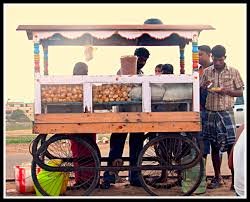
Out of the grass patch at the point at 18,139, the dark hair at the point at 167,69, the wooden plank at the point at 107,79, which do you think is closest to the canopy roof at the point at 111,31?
the wooden plank at the point at 107,79

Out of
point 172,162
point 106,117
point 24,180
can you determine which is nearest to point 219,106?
point 172,162

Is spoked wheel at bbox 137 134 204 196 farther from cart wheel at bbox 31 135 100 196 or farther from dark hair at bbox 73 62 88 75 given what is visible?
dark hair at bbox 73 62 88 75

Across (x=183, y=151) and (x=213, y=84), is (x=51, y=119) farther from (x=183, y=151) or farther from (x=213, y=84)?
(x=213, y=84)

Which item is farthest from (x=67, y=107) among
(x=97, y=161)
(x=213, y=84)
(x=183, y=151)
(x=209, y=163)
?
(x=209, y=163)

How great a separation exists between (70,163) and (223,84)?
7.04 ft

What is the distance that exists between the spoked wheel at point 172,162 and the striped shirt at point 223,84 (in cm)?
74

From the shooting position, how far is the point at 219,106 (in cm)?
639

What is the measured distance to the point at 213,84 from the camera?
6395mm

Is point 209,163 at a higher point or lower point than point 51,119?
lower

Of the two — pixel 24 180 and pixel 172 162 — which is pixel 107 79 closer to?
pixel 172 162

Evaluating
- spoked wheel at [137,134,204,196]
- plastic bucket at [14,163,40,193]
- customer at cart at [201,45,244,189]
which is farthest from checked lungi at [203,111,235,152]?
plastic bucket at [14,163,40,193]

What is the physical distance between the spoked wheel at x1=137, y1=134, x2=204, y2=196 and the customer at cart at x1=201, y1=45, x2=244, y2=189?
0.51m

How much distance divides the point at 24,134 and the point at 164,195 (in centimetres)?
1137

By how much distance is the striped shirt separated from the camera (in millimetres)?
6344
